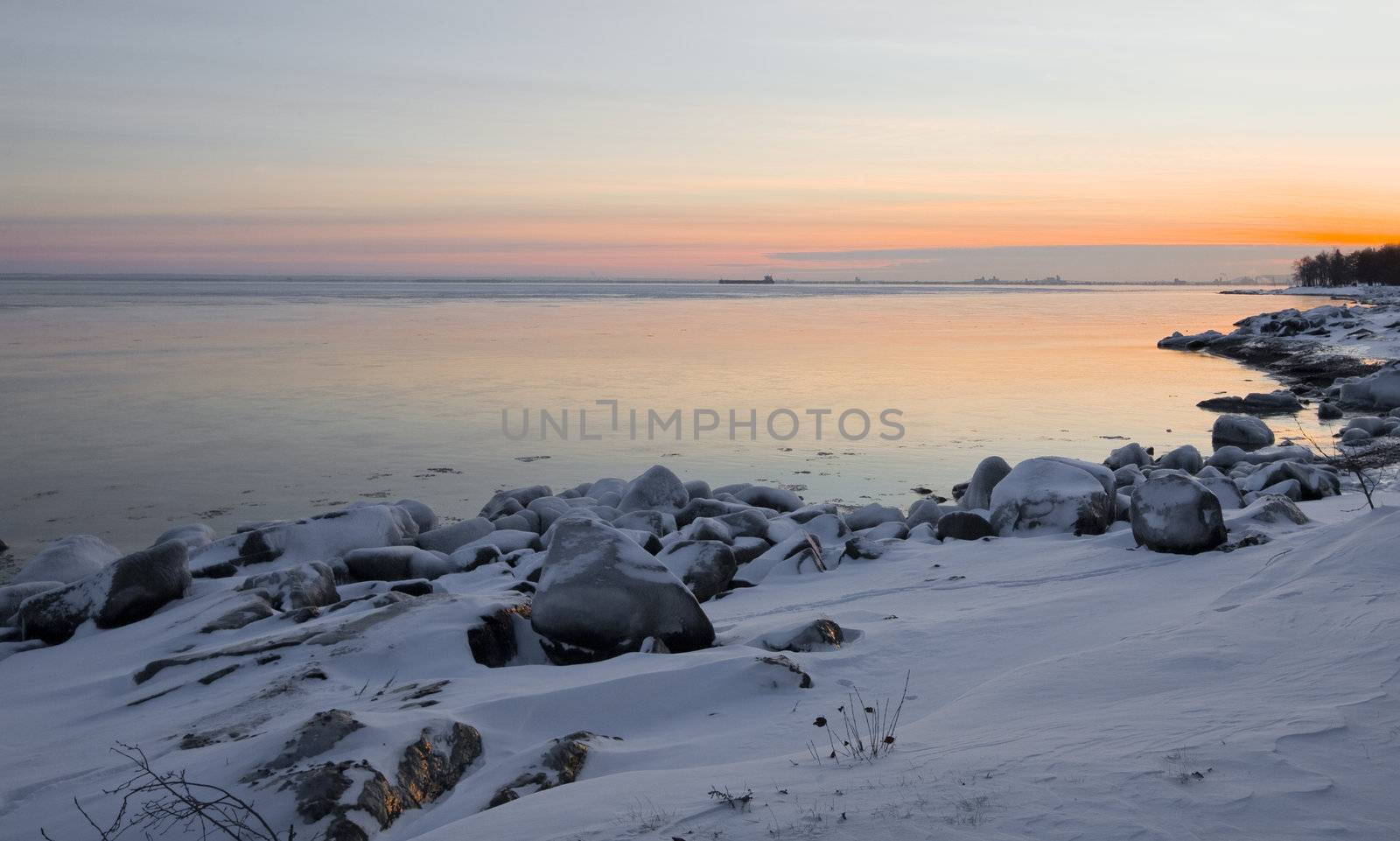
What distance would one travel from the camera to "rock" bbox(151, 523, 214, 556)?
25.3 feet

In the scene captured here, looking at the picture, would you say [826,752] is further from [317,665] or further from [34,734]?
[34,734]

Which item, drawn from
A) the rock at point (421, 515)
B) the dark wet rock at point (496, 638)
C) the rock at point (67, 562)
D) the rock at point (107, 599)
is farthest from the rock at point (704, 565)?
the rock at point (67, 562)

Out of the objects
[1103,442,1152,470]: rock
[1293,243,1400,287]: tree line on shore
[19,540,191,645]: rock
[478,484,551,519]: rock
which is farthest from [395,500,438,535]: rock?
[1293,243,1400,287]: tree line on shore

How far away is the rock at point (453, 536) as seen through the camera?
8219mm

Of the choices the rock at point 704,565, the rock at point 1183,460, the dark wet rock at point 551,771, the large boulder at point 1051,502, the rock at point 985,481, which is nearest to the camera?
the dark wet rock at point 551,771

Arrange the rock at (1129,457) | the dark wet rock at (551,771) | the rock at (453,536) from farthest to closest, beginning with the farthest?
1. the rock at (1129,457)
2. the rock at (453,536)
3. the dark wet rock at (551,771)

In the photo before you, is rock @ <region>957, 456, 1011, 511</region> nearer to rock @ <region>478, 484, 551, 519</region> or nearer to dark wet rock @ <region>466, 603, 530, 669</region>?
rock @ <region>478, 484, 551, 519</region>

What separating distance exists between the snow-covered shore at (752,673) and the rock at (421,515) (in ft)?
2.44

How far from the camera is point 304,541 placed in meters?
7.70

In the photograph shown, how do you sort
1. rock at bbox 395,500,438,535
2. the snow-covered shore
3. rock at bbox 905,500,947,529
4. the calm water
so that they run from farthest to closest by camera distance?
the calm water, rock at bbox 395,500,438,535, rock at bbox 905,500,947,529, the snow-covered shore

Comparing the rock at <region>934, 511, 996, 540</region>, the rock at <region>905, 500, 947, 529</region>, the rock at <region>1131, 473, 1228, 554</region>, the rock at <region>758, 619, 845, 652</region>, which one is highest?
the rock at <region>1131, 473, 1228, 554</region>

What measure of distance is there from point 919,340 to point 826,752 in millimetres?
31064

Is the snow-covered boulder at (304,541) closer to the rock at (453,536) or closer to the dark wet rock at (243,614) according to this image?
the rock at (453,536)

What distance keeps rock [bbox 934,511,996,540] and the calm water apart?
2702mm
